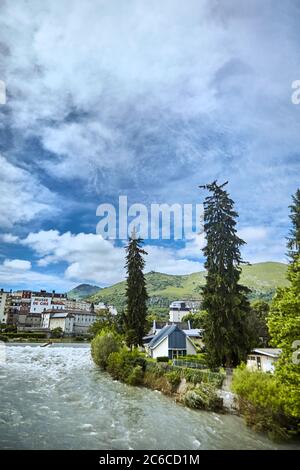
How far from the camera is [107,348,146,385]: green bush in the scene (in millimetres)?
30172

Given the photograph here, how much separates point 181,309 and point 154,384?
12969 cm

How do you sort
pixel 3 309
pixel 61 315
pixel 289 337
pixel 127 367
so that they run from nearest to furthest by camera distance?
pixel 289 337 < pixel 127 367 < pixel 61 315 < pixel 3 309

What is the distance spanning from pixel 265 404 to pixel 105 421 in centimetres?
892

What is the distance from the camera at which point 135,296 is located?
42.5m

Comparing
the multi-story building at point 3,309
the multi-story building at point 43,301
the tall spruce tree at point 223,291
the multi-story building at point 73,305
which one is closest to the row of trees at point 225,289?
the tall spruce tree at point 223,291

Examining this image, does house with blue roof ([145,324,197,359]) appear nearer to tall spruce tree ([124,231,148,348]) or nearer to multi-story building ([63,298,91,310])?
tall spruce tree ([124,231,148,348])

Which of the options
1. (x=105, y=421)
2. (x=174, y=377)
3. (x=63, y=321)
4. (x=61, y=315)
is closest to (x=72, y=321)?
(x=63, y=321)

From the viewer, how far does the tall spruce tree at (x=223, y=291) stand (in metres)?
24.9

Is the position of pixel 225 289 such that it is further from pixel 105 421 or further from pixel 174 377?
pixel 105 421

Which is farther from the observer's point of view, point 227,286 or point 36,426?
point 227,286

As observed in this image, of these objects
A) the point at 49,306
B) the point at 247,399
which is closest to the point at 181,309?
the point at 49,306

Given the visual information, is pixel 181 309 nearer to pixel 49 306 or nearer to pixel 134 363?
pixel 49 306

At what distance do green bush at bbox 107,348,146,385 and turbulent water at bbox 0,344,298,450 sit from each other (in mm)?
1415
